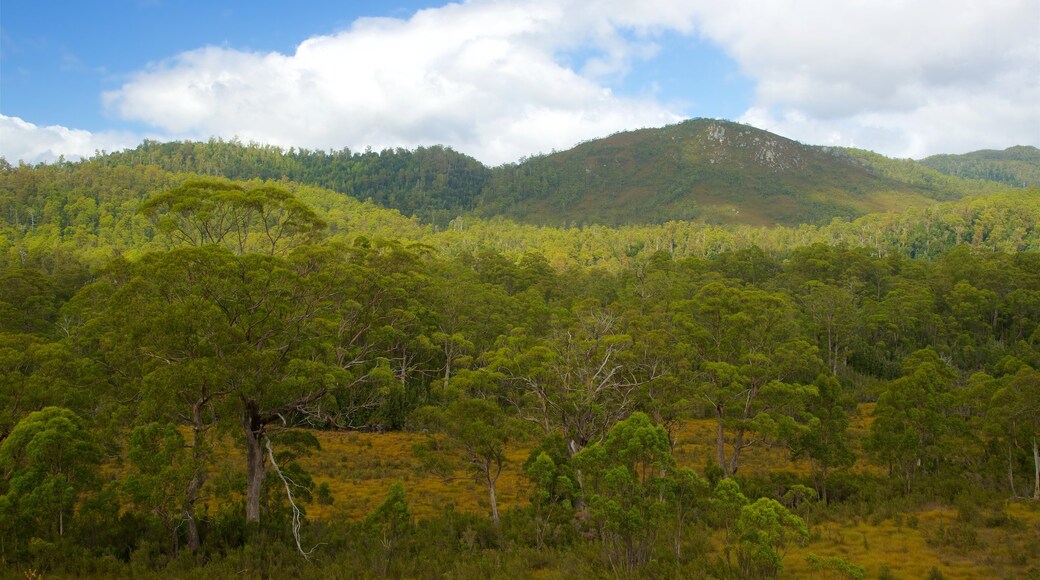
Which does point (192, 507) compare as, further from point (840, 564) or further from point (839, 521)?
point (839, 521)

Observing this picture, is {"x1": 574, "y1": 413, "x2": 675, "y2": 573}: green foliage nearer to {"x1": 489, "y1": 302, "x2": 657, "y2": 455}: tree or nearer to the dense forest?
the dense forest

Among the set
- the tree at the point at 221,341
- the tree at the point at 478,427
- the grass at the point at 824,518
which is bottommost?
the grass at the point at 824,518

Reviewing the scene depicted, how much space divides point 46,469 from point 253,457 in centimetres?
430

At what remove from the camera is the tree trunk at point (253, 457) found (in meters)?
15.3

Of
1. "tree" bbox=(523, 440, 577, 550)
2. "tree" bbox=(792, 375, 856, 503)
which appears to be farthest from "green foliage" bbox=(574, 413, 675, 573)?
"tree" bbox=(792, 375, 856, 503)

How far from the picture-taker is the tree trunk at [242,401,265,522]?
15.3 m

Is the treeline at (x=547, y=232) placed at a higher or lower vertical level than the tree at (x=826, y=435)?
higher

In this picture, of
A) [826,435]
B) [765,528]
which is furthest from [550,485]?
[826,435]

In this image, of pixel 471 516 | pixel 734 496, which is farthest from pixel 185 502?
pixel 734 496

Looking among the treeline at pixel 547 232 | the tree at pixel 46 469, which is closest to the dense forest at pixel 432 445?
the tree at pixel 46 469

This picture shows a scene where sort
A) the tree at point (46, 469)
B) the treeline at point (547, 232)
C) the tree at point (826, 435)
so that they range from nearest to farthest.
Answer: the tree at point (46, 469)
the tree at point (826, 435)
the treeline at point (547, 232)

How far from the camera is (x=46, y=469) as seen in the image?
43.1 ft

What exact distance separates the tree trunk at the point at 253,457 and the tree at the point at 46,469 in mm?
3219

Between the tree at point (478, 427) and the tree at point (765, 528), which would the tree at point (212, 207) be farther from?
the tree at point (765, 528)
